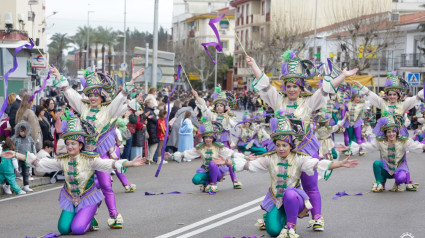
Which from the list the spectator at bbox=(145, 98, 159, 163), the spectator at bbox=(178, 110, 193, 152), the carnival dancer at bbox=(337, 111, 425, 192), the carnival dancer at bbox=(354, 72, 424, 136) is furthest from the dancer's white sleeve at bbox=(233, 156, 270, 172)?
the spectator at bbox=(178, 110, 193, 152)

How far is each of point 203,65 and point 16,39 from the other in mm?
55042

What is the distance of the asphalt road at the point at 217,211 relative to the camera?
9.99 metres

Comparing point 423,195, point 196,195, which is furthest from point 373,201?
point 196,195

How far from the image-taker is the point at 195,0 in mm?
113812

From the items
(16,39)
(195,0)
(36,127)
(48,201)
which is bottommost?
(48,201)

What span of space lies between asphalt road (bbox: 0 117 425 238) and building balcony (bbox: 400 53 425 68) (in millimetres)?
35280

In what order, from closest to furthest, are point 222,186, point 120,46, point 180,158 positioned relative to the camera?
point 180,158 → point 222,186 → point 120,46

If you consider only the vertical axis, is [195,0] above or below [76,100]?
above

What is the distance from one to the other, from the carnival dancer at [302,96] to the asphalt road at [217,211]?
22.1 inches

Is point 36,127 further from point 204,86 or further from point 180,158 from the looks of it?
point 204,86

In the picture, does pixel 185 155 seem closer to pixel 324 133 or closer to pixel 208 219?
pixel 208 219

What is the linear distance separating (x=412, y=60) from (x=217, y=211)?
41.5 meters

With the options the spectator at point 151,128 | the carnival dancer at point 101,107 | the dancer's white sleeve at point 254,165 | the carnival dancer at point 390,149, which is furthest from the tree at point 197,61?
the dancer's white sleeve at point 254,165

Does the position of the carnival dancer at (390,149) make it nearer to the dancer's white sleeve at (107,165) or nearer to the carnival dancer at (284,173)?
the carnival dancer at (284,173)
